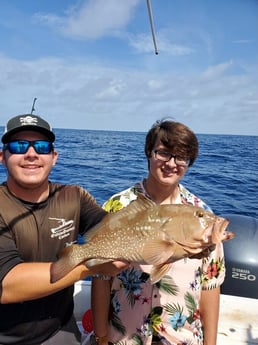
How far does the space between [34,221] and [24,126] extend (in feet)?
2.32

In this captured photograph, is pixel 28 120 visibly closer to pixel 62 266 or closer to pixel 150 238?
pixel 62 266

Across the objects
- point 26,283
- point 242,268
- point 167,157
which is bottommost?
point 242,268

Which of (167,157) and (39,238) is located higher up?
(167,157)

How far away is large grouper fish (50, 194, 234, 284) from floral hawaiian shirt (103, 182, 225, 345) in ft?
1.22

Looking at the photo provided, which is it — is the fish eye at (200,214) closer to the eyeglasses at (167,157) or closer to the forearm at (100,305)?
the eyeglasses at (167,157)

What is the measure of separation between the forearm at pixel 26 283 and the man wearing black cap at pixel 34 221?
138 millimetres

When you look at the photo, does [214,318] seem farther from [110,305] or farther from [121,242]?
[121,242]

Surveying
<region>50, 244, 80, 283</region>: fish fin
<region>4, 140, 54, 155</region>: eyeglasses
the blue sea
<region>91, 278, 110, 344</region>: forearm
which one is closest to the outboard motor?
<region>91, 278, 110, 344</region>: forearm

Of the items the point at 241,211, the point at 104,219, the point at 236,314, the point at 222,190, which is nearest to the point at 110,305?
the point at 104,219

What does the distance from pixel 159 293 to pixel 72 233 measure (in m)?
0.83

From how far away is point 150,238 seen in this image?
221 cm

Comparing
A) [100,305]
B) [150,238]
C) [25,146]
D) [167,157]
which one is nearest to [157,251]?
[150,238]

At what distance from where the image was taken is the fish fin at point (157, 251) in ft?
6.96

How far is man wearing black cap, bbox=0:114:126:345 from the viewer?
2.37m
